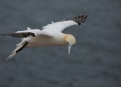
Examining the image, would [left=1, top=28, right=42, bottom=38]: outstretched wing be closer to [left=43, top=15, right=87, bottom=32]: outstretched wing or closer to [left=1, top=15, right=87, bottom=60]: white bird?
[left=1, top=15, right=87, bottom=60]: white bird

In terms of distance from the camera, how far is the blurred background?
476 centimetres

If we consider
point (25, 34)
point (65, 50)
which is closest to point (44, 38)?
point (25, 34)

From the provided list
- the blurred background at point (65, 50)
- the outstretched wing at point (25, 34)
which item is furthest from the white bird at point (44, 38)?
the blurred background at point (65, 50)

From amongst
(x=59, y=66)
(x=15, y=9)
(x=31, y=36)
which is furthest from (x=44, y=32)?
(x=15, y=9)

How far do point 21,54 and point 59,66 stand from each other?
455 mm

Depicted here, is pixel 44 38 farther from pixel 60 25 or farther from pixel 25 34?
pixel 60 25

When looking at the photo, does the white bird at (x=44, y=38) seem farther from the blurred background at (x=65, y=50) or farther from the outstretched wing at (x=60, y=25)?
the blurred background at (x=65, y=50)

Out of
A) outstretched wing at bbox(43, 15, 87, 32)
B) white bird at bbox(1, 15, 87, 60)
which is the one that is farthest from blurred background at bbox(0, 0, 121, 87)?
white bird at bbox(1, 15, 87, 60)

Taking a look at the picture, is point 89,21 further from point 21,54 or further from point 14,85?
point 14,85

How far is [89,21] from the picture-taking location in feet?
19.0

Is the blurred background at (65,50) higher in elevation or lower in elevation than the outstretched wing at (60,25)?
higher

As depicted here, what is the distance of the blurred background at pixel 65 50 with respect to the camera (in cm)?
476

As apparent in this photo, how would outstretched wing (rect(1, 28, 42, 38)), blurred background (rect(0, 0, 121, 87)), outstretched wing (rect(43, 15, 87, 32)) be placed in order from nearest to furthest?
outstretched wing (rect(1, 28, 42, 38)) < outstretched wing (rect(43, 15, 87, 32)) < blurred background (rect(0, 0, 121, 87))

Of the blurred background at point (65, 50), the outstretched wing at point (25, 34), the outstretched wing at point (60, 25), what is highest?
the blurred background at point (65, 50)
